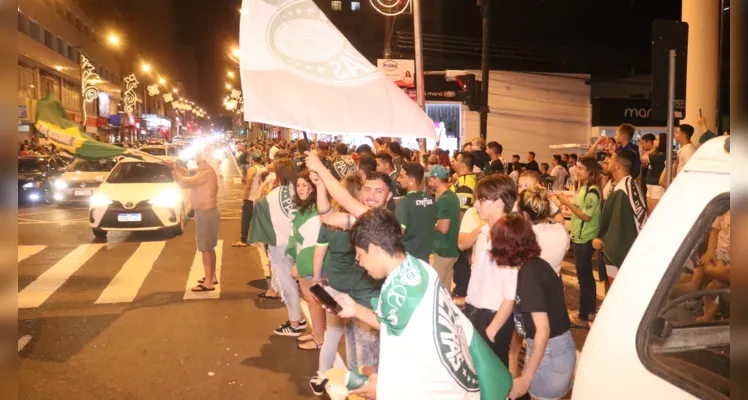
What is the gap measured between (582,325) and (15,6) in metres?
6.97

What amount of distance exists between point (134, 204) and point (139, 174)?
1.27m

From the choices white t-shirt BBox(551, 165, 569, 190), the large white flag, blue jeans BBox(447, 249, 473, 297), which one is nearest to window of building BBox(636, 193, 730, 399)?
the large white flag

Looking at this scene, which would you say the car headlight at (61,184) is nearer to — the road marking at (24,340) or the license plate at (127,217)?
the license plate at (127,217)

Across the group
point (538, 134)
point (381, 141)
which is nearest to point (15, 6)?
point (381, 141)

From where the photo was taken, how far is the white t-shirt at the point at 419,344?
2525 mm

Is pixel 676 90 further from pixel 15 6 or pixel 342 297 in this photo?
pixel 15 6

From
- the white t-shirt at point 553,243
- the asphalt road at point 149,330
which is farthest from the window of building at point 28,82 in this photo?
the white t-shirt at point 553,243

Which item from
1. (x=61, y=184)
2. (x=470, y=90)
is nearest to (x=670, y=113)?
(x=470, y=90)

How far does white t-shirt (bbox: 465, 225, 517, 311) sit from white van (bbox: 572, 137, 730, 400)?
5.03ft

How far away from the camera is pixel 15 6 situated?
4.14 ft

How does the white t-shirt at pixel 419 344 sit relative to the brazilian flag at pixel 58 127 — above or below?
below

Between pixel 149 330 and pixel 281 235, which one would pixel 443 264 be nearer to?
pixel 281 235

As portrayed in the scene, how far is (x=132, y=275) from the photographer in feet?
33.9

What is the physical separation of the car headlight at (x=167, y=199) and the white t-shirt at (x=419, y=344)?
11727 millimetres
